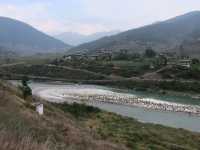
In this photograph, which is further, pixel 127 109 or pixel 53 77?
pixel 53 77

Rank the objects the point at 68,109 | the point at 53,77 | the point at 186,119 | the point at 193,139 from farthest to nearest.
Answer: the point at 53,77
the point at 186,119
the point at 68,109
the point at 193,139

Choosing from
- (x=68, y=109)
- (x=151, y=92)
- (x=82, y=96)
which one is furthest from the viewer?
(x=151, y=92)

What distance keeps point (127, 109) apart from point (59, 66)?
166 ft

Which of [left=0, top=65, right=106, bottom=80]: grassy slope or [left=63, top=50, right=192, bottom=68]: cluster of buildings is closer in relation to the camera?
[left=0, top=65, right=106, bottom=80]: grassy slope

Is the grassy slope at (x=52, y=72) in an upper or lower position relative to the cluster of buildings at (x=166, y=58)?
lower

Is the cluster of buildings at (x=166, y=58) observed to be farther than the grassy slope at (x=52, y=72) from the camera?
Yes

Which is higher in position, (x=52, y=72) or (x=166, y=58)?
(x=166, y=58)

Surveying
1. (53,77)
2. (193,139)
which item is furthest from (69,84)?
(193,139)

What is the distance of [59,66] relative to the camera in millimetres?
98188

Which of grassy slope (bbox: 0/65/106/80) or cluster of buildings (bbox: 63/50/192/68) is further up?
cluster of buildings (bbox: 63/50/192/68)

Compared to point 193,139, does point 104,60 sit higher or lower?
higher

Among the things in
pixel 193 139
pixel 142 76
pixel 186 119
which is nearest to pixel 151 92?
pixel 142 76

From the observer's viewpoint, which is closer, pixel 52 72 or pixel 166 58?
pixel 52 72

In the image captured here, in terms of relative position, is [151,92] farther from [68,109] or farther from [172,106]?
[68,109]
